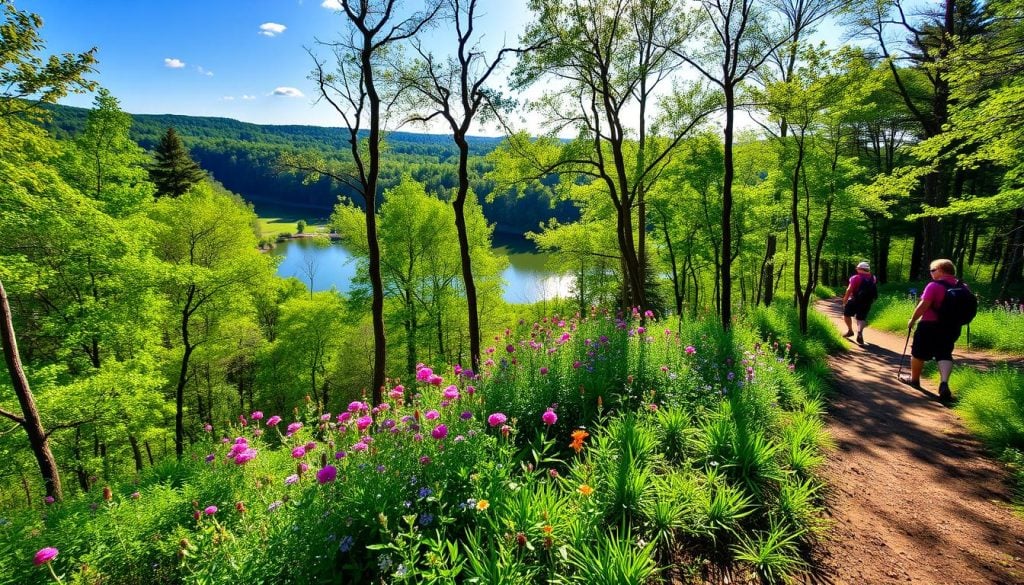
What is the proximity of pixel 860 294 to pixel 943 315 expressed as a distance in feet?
15.5

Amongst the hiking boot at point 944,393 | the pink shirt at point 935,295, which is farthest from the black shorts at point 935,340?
the hiking boot at point 944,393

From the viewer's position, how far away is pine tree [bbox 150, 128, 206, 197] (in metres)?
22.7

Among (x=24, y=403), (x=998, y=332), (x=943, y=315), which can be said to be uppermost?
(x=943, y=315)

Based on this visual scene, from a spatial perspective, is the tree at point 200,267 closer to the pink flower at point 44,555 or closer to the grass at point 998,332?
the pink flower at point 44,555

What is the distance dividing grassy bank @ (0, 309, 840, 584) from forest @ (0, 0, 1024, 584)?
27 millimetres

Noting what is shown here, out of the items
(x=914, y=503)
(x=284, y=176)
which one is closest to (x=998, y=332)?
(x=914, y=503)

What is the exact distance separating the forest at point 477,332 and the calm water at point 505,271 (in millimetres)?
11781

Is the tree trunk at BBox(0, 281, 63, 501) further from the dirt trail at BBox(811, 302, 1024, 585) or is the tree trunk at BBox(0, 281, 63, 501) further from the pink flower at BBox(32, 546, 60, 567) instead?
the dirt trail at BBox(811, 302, 1024, 585)

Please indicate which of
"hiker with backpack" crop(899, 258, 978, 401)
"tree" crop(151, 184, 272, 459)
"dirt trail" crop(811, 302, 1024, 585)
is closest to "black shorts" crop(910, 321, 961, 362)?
"hiker with backpack" crop(899, 258, 978, 401)

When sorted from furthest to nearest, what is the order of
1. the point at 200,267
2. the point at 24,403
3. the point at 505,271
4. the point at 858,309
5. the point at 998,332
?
the point at 505,271, the point at 200,267, the point at 858,309, the point at 998,332, the point at 24,403

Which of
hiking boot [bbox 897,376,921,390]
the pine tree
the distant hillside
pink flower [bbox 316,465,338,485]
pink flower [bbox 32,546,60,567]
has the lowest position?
hiking boot [bbox 897,376,921,390]

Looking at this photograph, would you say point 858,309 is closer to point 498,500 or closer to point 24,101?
point 498,500

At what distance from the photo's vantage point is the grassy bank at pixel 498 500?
7.32ft

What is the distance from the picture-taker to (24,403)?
690 cm
